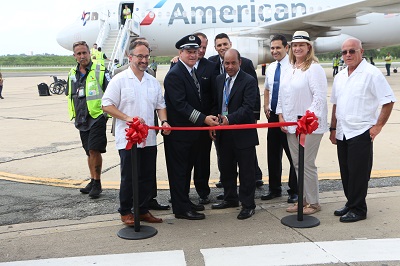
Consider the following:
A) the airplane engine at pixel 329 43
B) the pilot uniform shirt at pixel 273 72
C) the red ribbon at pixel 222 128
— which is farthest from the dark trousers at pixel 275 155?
the airplane engine at pixel 329 43

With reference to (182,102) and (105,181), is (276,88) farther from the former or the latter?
(105,181)

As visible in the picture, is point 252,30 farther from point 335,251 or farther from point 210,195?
point 335,251

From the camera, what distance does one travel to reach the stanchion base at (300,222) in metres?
4.25

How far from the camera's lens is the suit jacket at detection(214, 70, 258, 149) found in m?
4.54

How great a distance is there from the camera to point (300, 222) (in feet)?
14.2

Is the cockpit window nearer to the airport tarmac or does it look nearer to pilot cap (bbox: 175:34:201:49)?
the airport tarmac

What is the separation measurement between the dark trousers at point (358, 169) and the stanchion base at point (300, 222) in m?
0.42

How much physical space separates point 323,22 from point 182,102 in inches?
573

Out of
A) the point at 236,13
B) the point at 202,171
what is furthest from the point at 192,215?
the point at 236,13

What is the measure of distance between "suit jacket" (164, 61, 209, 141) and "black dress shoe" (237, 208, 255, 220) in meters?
0.95

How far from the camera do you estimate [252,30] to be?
1847cm

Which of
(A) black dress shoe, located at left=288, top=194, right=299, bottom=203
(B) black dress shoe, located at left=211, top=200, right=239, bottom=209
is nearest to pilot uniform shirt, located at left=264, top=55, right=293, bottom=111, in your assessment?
(A) black dress shoe, located at left=288, top=194, right=299, bottom=203

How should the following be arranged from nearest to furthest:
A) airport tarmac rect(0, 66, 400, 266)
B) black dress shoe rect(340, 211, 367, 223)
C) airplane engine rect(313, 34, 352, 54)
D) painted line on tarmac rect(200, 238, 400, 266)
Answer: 1. painted line on tarmac rect(200, 238, 400, 266)
2. airport tarmac rect(0, 66, 400, 266)
3. black dress shoe rect(340, 211, 367, 223)
4. airplane engine rect(313, 34, 352, 54)

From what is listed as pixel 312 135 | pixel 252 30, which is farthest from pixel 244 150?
pixel 252 30
